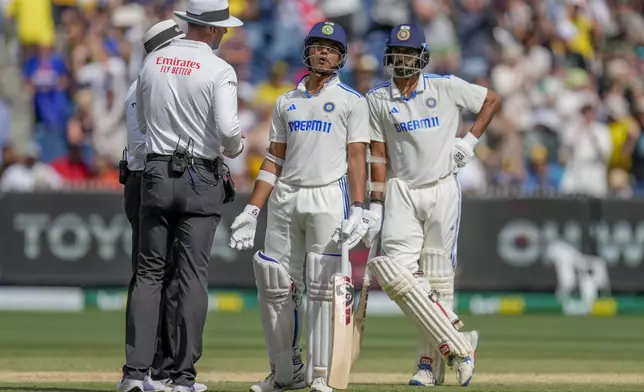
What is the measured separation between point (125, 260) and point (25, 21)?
15.4 ft

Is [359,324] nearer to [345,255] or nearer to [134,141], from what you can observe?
[345,255]

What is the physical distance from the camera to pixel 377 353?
37.6ft

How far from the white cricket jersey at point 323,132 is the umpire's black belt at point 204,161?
48cm

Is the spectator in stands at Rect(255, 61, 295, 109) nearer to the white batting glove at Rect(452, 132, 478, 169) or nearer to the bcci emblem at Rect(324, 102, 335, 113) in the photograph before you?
the white batting glove at Rect(452, 132, 478, 169)

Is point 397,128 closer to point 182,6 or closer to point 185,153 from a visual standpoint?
point 185,153

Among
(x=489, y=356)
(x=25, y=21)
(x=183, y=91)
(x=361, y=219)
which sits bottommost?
(x=489, y=356)

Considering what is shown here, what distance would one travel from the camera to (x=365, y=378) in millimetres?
9188

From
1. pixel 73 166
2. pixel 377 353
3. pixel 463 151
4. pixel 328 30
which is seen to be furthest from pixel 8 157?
pixel 328 30

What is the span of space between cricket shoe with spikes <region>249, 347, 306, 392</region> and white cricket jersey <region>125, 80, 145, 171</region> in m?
1.41

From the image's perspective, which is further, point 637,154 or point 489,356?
point 637,154

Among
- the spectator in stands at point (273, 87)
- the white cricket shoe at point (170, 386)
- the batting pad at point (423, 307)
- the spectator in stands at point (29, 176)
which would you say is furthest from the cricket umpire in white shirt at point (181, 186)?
the spectator in stands at point (273, 87)

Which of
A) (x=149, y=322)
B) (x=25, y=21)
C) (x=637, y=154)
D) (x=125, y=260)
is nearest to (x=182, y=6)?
(x=25, y=21)

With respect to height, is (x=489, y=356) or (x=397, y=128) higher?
(x=397, y=128)

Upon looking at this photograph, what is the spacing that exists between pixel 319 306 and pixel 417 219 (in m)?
1.32
